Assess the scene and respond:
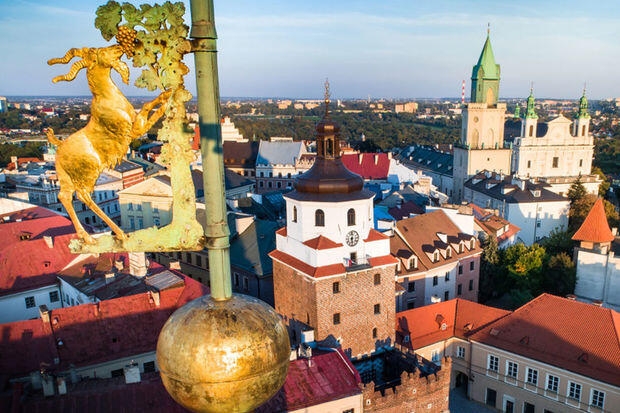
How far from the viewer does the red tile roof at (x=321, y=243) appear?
23.4 metres

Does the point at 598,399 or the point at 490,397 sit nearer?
the point at 598,399

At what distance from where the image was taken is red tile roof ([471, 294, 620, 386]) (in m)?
23.4

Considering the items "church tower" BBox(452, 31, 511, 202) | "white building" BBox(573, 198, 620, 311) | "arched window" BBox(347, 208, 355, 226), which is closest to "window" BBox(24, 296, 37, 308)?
"arched window" BBox(347, 208, 355, 226)

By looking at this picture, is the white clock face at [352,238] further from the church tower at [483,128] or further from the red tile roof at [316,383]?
the church tower at [483,128]

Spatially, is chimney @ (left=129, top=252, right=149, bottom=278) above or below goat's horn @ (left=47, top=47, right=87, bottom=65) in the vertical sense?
below

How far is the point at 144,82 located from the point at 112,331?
21.4 metres

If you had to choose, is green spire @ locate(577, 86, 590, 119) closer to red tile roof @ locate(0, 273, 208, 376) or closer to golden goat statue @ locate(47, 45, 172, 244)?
red tile roof @ locate(0, 273, 208, 376)

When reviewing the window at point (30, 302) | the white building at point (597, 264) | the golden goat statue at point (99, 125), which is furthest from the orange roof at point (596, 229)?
the golden goat statue at point (99, 125)

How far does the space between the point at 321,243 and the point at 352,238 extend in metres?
1.65

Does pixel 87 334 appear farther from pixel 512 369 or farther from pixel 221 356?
pixel 221 356

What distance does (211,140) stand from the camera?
129 inches

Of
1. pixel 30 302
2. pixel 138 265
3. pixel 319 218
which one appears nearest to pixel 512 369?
pixel 319 218

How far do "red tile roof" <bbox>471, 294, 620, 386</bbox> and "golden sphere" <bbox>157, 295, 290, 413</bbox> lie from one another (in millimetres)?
24408

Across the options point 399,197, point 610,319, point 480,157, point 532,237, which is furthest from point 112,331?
point 480,157
